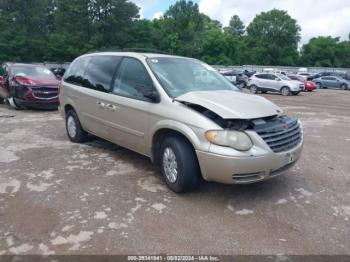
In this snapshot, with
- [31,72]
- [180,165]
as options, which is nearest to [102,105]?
[180,165]

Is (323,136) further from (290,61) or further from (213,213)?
(290,61)

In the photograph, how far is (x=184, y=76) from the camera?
5.04 m

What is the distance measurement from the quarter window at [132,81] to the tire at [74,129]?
166 cm

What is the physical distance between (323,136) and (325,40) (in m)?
77.4

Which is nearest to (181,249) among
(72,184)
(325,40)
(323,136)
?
(72,184)

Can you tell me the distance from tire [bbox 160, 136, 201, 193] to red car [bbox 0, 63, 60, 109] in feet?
27.0

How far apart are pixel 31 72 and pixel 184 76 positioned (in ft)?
29.7

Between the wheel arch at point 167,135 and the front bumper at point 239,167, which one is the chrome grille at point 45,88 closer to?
the wheel arch at point 167,135

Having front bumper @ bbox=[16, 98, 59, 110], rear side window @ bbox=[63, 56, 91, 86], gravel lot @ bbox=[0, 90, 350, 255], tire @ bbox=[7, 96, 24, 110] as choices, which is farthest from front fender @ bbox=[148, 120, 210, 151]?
tire @ bbox=[7, 96, 24, 110]

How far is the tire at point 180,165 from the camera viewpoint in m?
4.10

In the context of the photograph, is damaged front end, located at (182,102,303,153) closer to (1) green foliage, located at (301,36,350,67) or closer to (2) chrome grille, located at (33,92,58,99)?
(2) chrome grille, located at (33,92,58,99)

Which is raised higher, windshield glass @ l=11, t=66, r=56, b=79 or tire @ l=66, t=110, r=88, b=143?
windshield glass @ l=11, t=66, r=56, b=79

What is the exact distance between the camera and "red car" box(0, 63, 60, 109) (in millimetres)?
11305

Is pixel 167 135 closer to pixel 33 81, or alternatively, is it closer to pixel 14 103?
pixel 33 81
